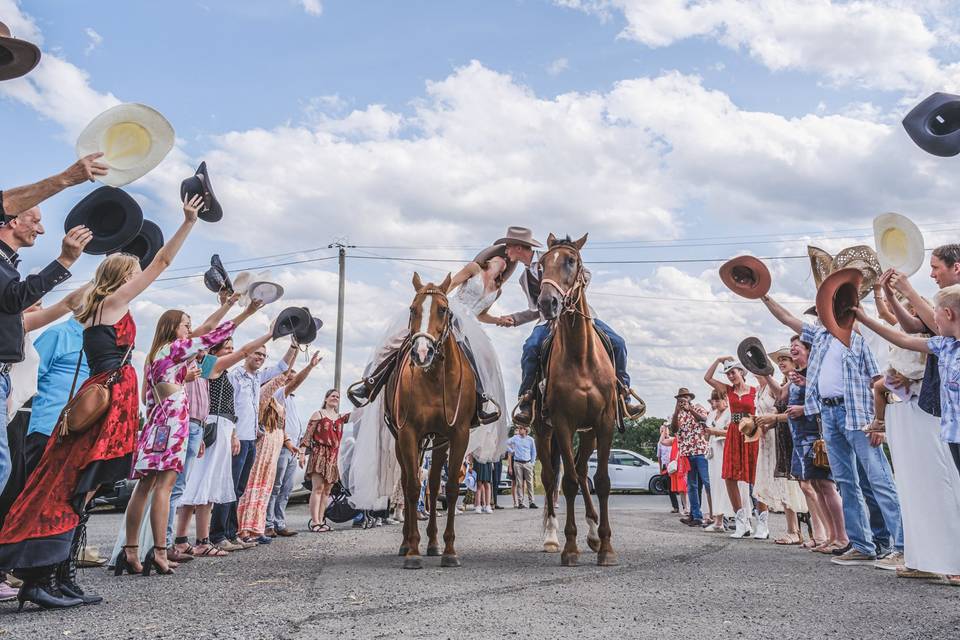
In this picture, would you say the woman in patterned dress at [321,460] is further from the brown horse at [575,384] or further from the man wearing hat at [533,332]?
the brown horse at [575,384]

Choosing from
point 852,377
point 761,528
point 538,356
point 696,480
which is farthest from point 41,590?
point 696,480

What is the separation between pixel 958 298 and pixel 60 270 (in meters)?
→ 5.92

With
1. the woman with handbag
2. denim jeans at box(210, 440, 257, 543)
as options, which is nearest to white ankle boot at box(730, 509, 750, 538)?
denim jeans at box(210, 440, 257, 543)

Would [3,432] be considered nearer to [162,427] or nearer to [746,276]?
[162,427]

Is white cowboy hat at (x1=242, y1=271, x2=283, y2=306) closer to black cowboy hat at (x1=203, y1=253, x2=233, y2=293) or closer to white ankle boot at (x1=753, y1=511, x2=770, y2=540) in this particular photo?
black cowboy hat at (x1=203, y1=253, x2=233, y2=293)

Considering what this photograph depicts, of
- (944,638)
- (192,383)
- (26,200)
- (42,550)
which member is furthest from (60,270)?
(944,638)

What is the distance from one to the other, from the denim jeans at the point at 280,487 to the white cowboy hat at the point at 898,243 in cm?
838

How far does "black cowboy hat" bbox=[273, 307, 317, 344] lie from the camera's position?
24.9 ft

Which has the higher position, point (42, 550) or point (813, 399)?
point (813, 399)

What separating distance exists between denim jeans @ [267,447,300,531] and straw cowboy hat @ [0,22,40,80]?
7653mm

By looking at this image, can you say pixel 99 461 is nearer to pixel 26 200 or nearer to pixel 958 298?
pixel 26 200

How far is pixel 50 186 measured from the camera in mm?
4371

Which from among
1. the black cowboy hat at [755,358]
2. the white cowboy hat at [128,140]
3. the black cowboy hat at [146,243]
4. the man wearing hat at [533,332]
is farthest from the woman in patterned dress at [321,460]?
the white cowboy hat at [128,140]

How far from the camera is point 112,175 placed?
16.4 ft
